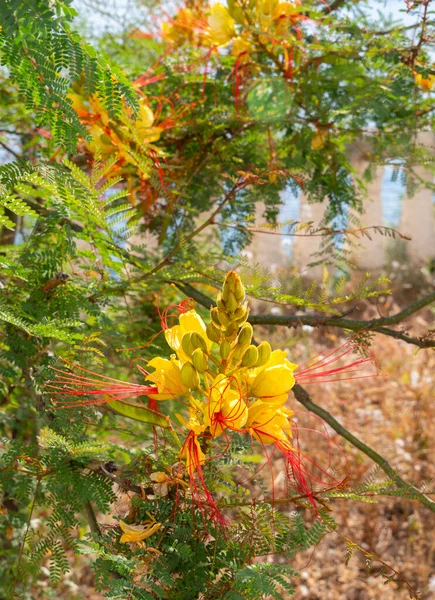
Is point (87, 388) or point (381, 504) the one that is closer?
point (87, 388)

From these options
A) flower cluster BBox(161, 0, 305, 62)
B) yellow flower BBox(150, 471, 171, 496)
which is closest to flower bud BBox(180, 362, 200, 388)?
yellow flower BBox(150, 471, 171, 496)

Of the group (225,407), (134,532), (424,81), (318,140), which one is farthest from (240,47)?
(134,532)

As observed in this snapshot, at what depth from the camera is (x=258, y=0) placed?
4.12 feet

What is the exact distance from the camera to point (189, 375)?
2.32 ft

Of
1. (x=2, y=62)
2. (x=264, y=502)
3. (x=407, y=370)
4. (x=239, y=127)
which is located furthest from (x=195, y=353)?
(x=407, y=370)

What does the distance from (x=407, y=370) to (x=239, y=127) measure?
8.65ft

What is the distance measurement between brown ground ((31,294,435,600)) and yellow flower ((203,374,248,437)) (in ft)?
3.77

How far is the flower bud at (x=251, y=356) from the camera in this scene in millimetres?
706

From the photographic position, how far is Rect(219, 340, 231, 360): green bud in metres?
0.71

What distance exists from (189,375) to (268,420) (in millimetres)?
100

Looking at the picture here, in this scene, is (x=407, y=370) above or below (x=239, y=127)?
below

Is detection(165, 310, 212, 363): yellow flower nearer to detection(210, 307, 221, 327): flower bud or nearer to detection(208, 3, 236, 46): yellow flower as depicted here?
detection(210, 307, 221, 327): flower bud

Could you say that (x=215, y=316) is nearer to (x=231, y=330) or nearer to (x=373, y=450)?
(x=231, y=330)

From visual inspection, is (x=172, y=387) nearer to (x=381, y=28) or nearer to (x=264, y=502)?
(x=264, y=502)
